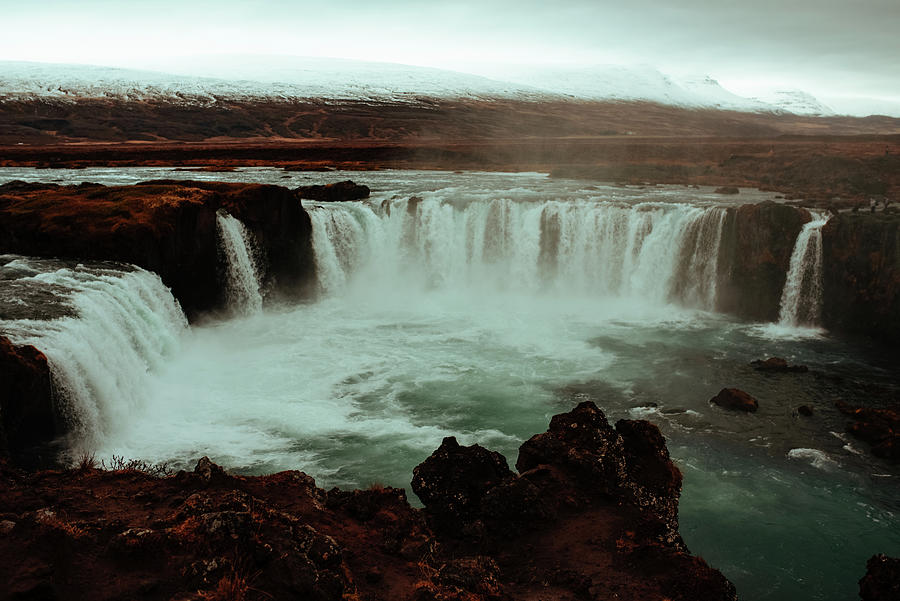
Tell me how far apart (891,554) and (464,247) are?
78.3ft

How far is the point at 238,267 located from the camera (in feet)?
89.3

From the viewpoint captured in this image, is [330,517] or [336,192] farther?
[336,192]

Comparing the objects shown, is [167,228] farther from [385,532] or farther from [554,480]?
[554,480]

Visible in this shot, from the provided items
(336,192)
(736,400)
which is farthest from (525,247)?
(736,400)

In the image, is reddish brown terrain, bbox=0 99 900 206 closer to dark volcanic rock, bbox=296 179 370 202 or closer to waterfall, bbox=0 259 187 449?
dark volcanic rock, bbox=296 179 370 202

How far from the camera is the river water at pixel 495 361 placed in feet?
45.7

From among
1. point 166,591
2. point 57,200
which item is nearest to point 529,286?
point 57,200

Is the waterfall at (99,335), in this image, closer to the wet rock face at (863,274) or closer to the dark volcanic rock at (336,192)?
the dark volcanic rock at (336,192)

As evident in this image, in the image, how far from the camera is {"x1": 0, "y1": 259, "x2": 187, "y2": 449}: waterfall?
14344 mm

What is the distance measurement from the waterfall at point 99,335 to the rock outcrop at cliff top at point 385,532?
205 inches

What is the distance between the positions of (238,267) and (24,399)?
14654mm

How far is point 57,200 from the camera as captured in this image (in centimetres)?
2508

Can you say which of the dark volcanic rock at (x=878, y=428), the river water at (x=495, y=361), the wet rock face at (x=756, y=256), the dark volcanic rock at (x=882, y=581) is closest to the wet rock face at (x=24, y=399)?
the river water at (x=495, y=361)

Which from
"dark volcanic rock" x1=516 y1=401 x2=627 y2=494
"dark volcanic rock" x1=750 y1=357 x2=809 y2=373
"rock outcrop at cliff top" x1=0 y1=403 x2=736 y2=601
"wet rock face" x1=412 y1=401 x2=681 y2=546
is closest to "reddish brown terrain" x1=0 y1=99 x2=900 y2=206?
"dark volcanic rock" x1=750 y1=357 x2=809 y2=373
